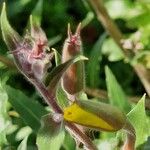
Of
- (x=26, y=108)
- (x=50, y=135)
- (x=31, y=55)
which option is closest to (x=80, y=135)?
(x=50, y=135)

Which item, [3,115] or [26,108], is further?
[26,108]

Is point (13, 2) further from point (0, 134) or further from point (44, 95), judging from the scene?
point (44, 95)

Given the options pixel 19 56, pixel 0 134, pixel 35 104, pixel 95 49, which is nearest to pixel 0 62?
pixel 35 104

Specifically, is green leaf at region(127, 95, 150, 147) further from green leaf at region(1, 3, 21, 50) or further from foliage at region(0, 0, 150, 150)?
green leaf at region(1, 3, 21, 50)

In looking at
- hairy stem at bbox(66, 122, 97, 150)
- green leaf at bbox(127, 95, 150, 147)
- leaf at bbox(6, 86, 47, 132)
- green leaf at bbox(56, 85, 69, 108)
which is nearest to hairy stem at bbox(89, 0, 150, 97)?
leaf at bbox(6, 86, 47, 132)

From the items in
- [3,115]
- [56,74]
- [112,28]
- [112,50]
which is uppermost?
[56,74]

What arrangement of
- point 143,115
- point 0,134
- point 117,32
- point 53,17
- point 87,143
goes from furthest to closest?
1. point 53,17
2. point 117,32
3. point 0,134
4. point 143,115
5. point 87,143

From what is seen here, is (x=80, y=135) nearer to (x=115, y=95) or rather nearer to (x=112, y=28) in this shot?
(x=115, y=95)
